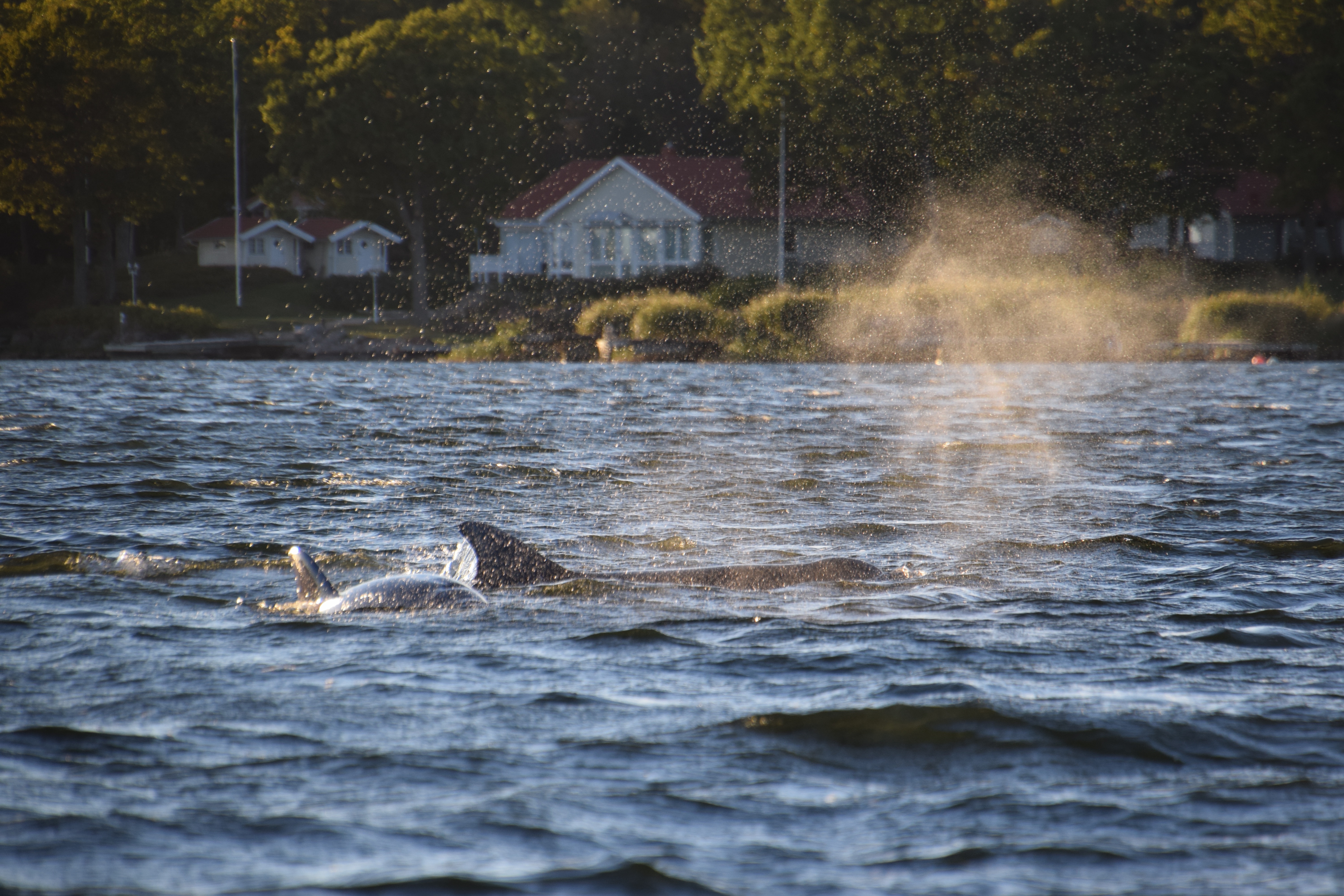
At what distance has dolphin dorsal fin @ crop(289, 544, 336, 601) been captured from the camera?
8.62m

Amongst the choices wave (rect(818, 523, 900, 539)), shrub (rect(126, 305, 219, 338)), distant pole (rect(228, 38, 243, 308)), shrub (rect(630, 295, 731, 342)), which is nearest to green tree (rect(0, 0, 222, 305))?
distant pole (rect(228, 38, 243, 308))

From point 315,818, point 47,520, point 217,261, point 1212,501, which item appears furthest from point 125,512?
point 217,261

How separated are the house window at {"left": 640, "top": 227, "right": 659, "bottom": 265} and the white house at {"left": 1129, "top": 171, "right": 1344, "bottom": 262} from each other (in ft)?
67.7

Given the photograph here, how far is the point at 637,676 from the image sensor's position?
23.3 ft

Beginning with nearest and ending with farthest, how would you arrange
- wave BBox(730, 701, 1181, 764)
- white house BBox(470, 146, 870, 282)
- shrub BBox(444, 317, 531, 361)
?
1. wave BBox(730, 701, 1181, 764)
2. shrub BBox(444, 317, 531, 361)
3. white house BBox(470, 146, 870, 282)

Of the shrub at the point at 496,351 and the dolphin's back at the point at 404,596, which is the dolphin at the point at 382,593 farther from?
the shrub at the point at 496,351

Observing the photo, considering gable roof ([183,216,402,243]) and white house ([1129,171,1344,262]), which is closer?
white house ([1129,171,1344,262])

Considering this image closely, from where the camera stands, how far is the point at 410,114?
63281mm

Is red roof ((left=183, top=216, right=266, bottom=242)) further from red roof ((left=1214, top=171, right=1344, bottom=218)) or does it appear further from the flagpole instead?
red roof ((left=1214, top=171, right=1344, bottom=218))

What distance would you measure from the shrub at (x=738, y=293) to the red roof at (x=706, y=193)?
37.0 ft

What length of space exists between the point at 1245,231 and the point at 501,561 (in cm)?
6120

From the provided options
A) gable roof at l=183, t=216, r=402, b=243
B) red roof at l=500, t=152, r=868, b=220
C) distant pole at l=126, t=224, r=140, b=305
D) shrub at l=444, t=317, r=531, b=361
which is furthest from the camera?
gable roof at l=183, t=216, r=402, b=243

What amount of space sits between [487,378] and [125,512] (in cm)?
2366

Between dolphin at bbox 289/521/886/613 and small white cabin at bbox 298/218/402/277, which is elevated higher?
small white cabin at bbox 298/218/402/277
